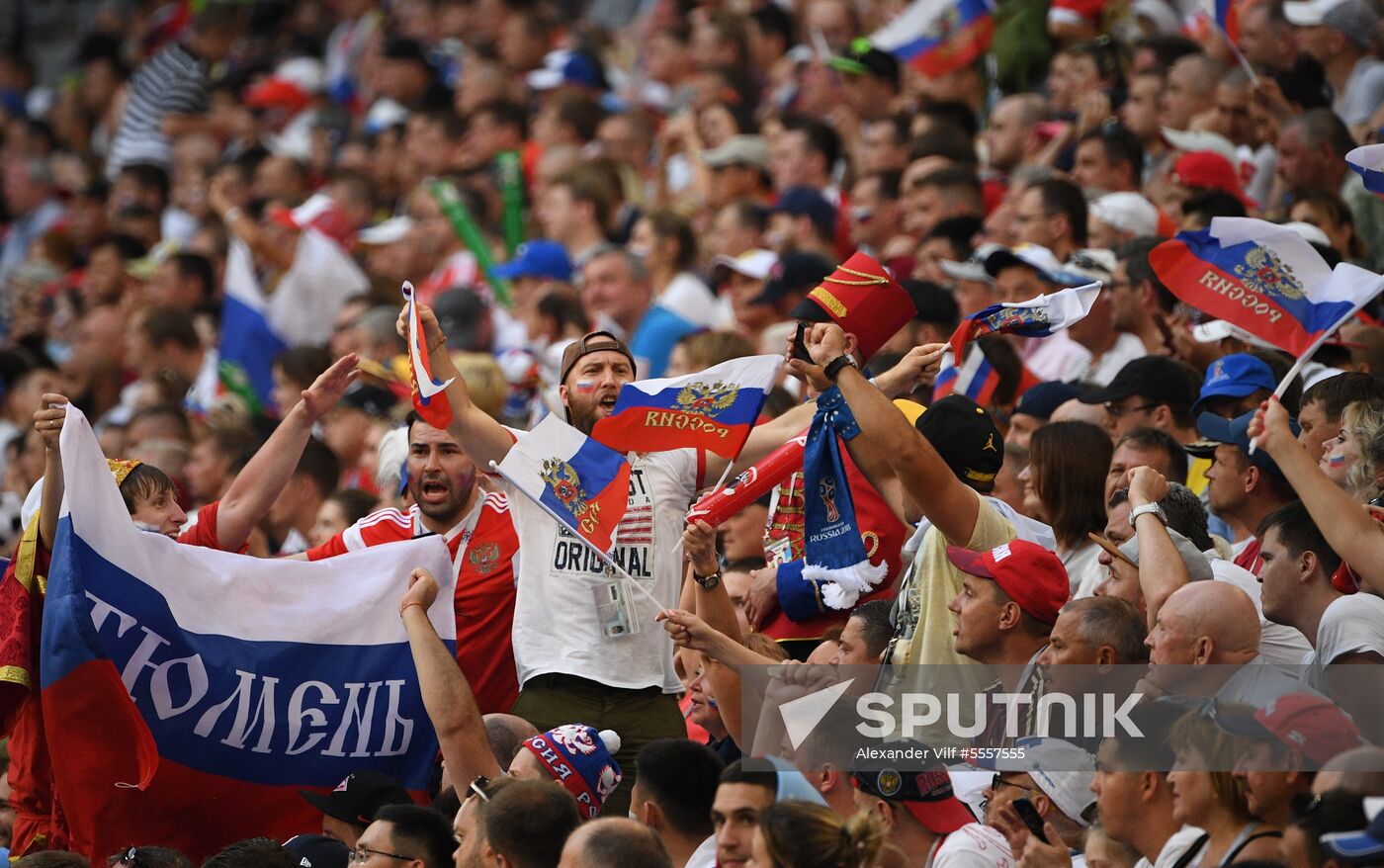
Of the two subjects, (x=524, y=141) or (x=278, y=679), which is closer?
(x=278, y=679)

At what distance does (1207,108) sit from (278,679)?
6222 mm

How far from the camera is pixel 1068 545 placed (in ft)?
23.6

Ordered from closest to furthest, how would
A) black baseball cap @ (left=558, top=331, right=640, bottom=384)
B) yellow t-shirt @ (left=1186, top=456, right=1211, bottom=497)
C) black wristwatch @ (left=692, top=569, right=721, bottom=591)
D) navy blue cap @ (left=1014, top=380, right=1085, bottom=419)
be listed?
black wristwatch @ (left=692, top=569, right=721, bottom=591)
black baseball cap @ (left=558, top=331, right=640, bottom=384)
yellow t-shirt @ (left=1186, top=456, right=1211, bottom=497)
navy blue cap @ (left=1014, top=380, right=1085, bottom=419)

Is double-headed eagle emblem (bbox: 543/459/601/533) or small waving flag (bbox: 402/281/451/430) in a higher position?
small waving flag (bbox: 402/281/451/430)

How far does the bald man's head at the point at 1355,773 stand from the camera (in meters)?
4.58

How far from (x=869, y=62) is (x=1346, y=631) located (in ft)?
28.2

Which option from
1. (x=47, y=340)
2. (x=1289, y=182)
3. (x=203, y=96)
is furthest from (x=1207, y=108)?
(x=203, y=96)

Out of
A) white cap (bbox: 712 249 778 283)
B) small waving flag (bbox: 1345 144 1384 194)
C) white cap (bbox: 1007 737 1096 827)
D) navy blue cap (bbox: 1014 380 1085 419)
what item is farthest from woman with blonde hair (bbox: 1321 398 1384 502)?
white cap (bbox: 712 249 778 283)

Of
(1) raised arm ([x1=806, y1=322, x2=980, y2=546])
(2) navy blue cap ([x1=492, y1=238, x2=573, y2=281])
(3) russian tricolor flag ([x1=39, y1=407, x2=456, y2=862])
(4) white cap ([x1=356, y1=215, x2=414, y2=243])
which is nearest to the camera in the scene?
(1) raised arm ([x1=806, y1=322, x2=980, y2=546])

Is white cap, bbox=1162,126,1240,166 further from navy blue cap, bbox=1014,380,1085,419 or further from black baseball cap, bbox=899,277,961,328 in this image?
navy blue cap, bbox=1014,380,1085,419

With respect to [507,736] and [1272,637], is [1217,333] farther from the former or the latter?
[507,736]

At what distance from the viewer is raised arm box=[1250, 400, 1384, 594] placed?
5.83m

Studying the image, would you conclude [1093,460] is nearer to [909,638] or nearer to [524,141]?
[909,638]

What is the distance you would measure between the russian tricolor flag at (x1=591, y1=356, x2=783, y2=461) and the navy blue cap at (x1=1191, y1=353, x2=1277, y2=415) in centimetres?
163
